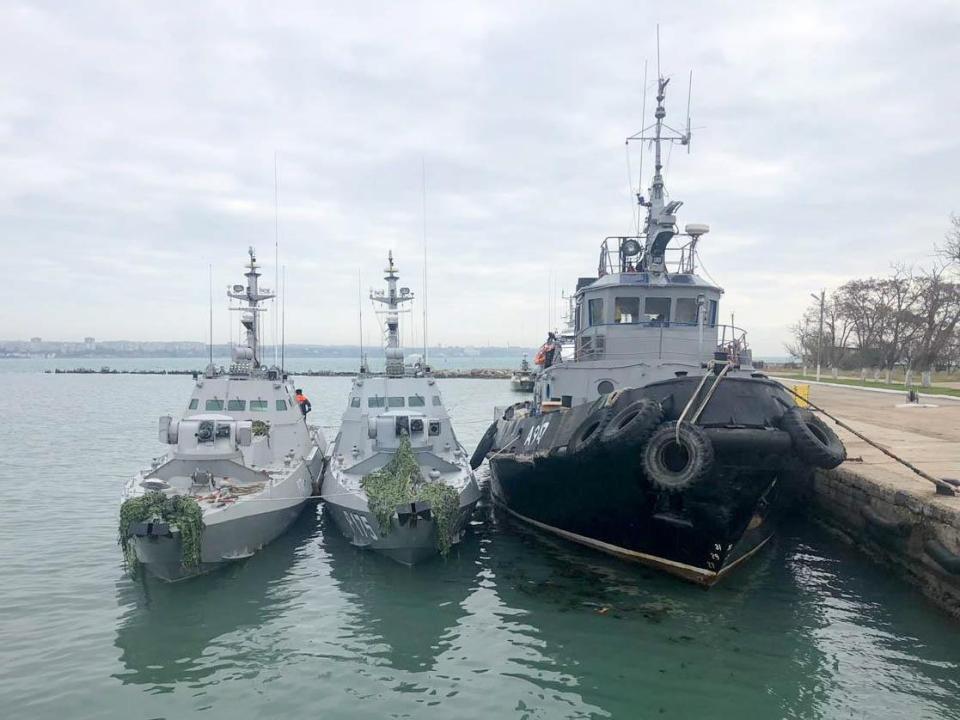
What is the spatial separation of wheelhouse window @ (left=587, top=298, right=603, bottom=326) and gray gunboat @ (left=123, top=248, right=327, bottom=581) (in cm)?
821

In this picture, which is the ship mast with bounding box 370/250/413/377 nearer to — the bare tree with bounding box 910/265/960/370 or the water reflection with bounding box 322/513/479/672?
the water reflection with bounding box 322/513/479/672

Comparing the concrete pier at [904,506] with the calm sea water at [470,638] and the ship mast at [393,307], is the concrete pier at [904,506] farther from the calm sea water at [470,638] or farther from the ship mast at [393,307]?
the ship mast at [393,307]

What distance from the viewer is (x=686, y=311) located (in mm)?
15367

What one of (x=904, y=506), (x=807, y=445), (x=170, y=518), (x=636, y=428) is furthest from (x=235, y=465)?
(x=904, y=506)

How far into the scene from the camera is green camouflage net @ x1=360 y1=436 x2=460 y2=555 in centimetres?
1270

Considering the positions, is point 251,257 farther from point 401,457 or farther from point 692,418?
point 692,418

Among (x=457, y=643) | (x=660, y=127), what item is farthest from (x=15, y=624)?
(x=660, y=127)

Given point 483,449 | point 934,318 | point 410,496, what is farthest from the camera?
point 934,318

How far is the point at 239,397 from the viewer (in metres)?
17.6

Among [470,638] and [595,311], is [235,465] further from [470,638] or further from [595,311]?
[595,311]

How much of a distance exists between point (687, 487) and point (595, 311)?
21.9 feet

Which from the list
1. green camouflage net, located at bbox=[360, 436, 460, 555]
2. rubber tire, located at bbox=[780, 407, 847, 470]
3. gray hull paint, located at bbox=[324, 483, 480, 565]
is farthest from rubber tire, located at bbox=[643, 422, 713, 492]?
gray hull paint, located at bbox=[324, 483, 480, 565]

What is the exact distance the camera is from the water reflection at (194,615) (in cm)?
909

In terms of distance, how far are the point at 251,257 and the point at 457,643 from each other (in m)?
14.5
